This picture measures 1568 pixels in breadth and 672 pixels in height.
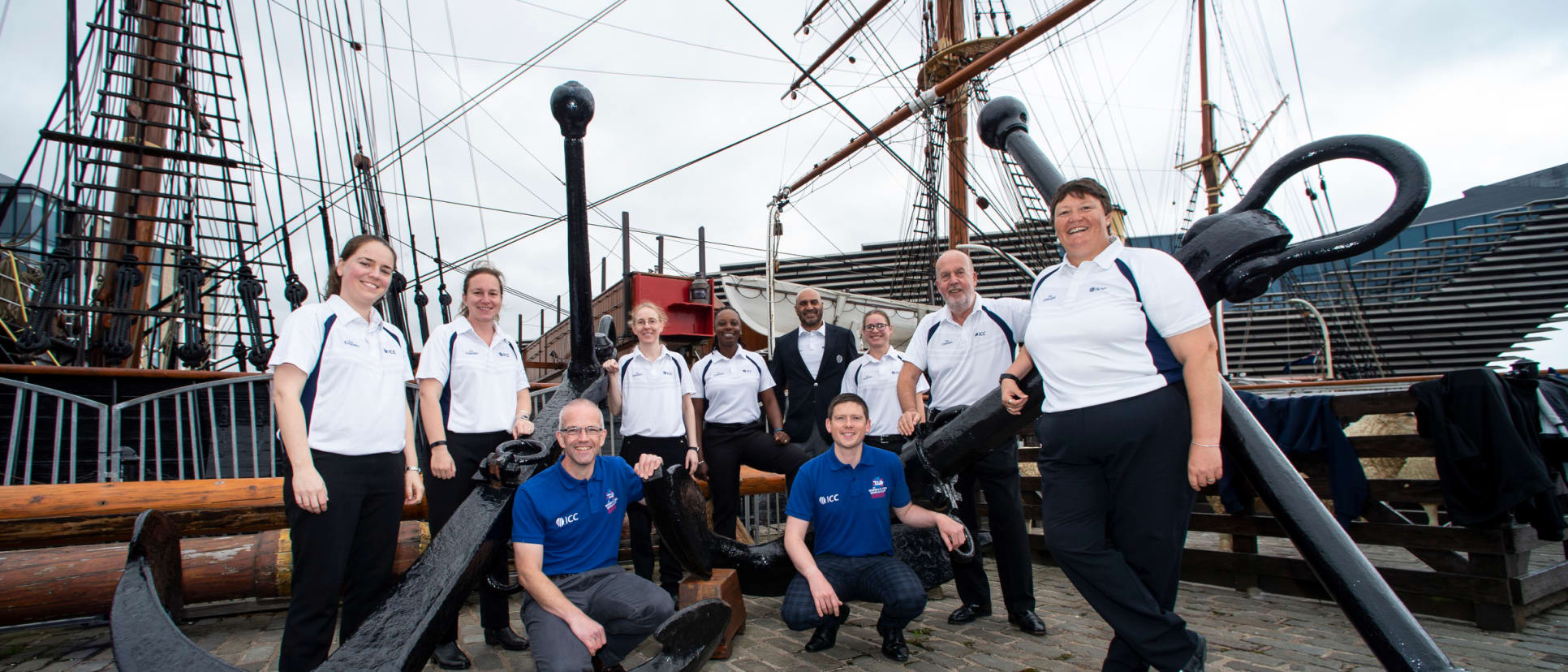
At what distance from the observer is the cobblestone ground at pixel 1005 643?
2777 mm

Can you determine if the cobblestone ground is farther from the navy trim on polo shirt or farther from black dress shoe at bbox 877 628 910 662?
the navy trim on polo shirt

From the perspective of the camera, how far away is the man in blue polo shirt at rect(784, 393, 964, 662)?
291 cm

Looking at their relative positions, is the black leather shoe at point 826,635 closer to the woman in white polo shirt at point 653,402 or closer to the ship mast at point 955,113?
the woman in white polo shirt at point 653,402

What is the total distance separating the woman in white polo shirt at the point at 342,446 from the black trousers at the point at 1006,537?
2.27m

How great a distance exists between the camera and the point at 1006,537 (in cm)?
329

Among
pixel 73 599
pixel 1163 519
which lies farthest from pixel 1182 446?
pixel 73 599

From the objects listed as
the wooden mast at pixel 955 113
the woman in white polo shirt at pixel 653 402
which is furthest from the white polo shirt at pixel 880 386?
the wooden mast at pixel 955 113

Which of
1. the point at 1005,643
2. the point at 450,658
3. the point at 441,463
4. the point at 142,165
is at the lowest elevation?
the point at 1005,643

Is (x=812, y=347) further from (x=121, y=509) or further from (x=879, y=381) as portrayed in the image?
(x=121, y=509)

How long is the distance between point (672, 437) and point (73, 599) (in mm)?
2735

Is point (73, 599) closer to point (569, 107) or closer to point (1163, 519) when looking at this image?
point (569, 107)

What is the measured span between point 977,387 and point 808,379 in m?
1.52

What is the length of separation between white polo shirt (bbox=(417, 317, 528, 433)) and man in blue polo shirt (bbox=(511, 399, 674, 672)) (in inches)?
18.6

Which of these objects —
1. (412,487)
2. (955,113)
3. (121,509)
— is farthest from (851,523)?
(955,113)
